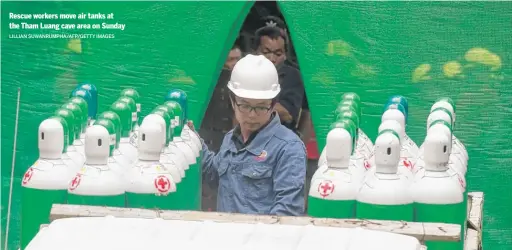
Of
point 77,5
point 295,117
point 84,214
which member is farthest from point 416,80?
point 84,214

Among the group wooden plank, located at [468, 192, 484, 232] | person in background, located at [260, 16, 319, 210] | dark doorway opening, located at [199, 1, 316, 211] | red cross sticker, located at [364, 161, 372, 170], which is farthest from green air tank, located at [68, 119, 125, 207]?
person in background, located at [260, 16, 319, 210]

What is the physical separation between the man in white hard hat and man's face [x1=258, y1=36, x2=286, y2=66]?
1303mm

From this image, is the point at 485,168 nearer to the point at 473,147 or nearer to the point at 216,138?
the point at 473,147

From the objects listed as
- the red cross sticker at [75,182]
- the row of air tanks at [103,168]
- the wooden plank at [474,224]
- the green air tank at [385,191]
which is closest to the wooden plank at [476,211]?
the wooden plank at [474,224]

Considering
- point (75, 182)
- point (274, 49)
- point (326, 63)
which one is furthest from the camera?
point (274, 49)

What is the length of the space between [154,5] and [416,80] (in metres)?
1.54

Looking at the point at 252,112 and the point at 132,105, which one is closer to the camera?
the point at 252,112

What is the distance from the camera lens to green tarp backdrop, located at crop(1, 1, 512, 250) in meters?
6.38

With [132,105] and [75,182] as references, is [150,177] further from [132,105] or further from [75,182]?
[132,105]

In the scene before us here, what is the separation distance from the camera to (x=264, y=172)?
17.2ft

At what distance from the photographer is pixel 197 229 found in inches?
132

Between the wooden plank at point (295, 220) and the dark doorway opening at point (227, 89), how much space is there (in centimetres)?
267

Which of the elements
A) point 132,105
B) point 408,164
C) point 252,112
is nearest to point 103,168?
point 252,112

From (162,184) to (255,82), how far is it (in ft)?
2.16
